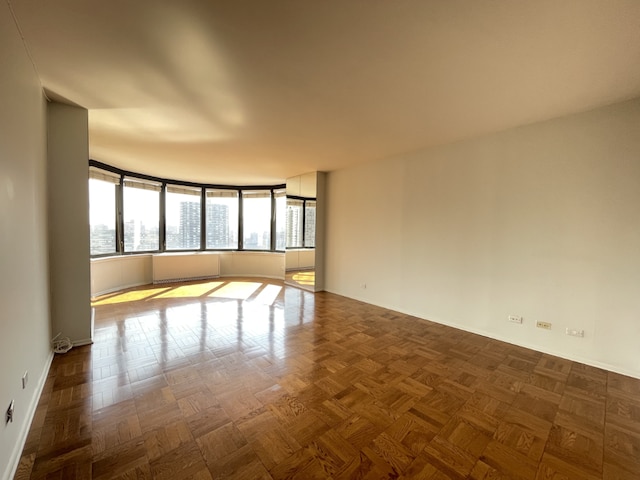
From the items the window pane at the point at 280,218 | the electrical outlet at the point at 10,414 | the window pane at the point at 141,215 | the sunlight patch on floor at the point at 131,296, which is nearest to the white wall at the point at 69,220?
the electrical outlet at the point at 10,414

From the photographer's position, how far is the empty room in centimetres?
155

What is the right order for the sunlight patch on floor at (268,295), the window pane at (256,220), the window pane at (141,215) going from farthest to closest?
the window pane at (256,220) < the window pane at (141,215) < the sunlight patch on floor at (268,295)

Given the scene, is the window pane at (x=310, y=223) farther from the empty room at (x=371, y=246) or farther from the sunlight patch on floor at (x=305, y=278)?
the empty room at (x=371, y=246)

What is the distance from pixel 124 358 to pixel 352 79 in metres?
3.41

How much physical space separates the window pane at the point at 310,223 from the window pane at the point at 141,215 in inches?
144

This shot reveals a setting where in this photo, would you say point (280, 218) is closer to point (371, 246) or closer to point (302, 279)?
point (302, 279)

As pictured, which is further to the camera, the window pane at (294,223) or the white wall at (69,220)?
the window pane at (294,223)

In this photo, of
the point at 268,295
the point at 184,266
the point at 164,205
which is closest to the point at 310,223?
the point at 268,295

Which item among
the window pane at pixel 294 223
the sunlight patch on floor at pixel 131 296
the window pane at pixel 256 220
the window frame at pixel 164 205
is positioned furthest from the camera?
the window pane at pixel 256 220

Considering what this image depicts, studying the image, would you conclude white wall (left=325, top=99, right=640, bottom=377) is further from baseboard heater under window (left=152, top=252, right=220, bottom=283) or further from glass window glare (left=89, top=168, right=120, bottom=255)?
glass window glare (left=89, top=168, right=120, bottom=255)

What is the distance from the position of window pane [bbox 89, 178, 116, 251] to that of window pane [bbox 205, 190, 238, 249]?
213 centimetres

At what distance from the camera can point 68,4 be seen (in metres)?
1.47

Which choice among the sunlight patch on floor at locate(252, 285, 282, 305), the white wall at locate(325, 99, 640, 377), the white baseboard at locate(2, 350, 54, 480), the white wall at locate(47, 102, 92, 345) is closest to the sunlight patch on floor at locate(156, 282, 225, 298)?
the sunlight patch on floor at locate(252, 285, 282, 305)

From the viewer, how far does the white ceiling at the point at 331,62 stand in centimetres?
152
